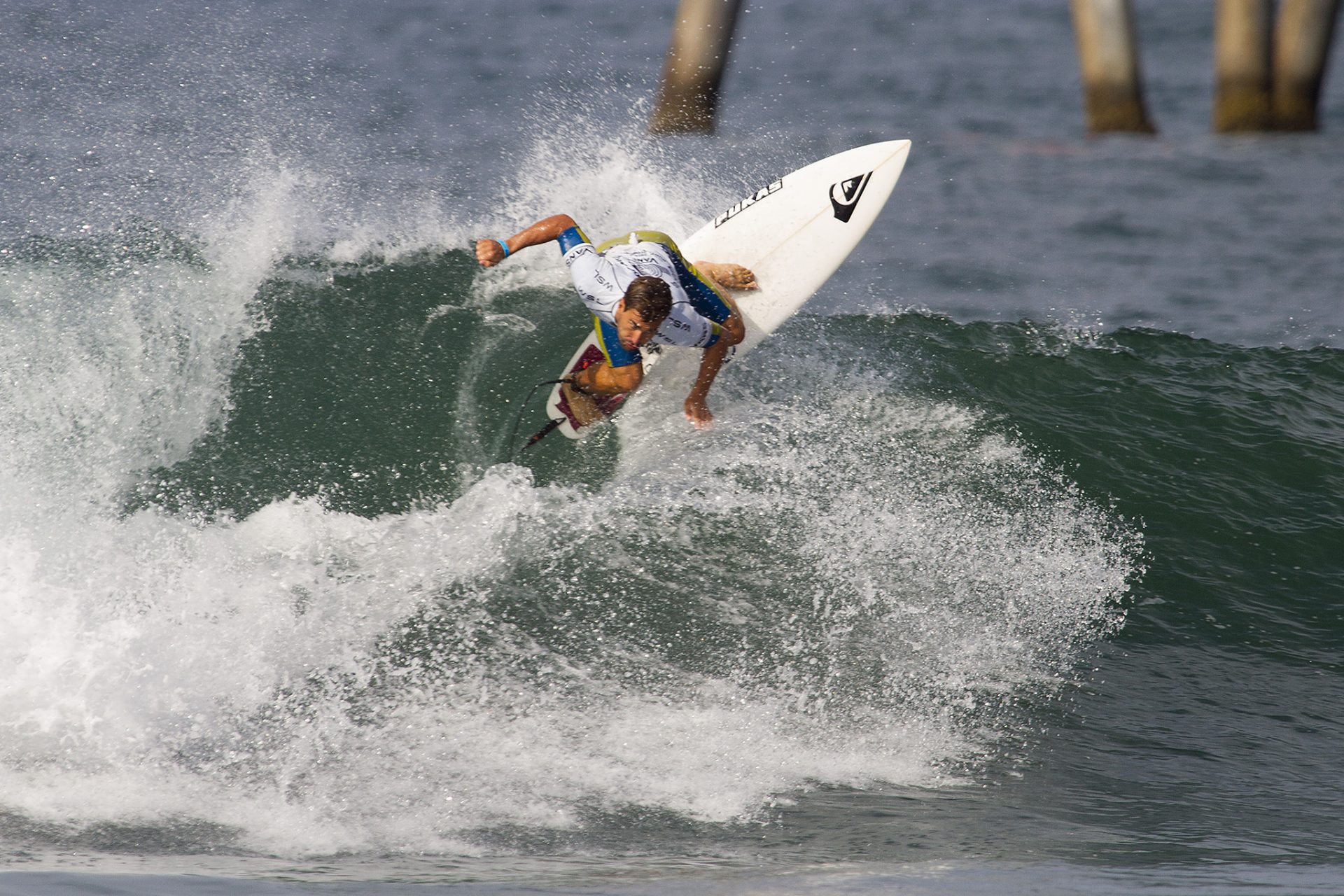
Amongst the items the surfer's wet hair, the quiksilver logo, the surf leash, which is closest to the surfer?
the surfer's wet hair

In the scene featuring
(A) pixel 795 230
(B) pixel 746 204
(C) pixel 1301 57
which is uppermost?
(C) pixel 1301 57

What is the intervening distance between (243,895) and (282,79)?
69.3 ft

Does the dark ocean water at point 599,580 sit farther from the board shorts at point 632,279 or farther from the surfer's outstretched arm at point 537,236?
the surfer's outstretched arm at point 537,236

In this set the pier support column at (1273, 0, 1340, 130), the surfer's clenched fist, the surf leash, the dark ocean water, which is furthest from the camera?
→ the pier support column at (1273, 0, 1340, 130)

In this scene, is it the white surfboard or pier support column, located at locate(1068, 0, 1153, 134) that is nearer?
the white surfboard

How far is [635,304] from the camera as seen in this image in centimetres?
561

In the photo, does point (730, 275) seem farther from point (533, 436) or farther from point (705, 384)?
point (533, 436)

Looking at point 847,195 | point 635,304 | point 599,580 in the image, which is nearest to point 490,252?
point 635,304

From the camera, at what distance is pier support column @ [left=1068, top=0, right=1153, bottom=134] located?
55.7ft

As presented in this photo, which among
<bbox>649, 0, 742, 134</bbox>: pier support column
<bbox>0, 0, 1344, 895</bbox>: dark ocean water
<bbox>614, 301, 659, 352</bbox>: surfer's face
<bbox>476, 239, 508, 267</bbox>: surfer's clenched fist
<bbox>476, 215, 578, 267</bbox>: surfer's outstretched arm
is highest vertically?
<bbox>649, 0, 742, 134</bbox>: pier support column

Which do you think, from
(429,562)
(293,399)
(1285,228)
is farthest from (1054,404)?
(1285,228)

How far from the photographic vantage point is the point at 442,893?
394cm

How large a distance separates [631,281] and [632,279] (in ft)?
0.08

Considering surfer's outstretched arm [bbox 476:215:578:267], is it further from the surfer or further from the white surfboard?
the white surfboard
